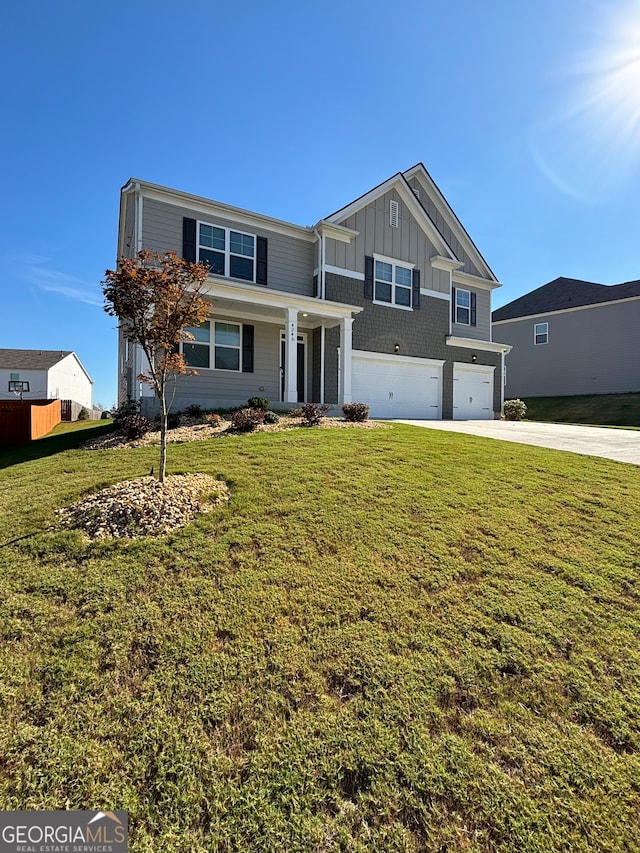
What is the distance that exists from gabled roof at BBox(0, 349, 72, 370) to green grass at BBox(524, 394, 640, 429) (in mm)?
34688

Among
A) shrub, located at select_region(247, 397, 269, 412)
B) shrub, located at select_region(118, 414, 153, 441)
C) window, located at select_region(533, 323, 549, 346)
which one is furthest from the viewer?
window, located at select_region(533, 323, 549, 346)

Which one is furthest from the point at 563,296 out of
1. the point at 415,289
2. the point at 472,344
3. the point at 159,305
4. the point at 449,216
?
the point at 159,305

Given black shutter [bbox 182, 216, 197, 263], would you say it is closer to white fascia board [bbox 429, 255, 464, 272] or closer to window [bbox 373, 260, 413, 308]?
window [bbox 373, 260, 413, 308]

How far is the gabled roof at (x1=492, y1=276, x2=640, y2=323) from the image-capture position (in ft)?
74.3

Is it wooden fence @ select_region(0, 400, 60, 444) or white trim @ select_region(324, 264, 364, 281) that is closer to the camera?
wooden fence @ select_region(0, 400, 60, 444)

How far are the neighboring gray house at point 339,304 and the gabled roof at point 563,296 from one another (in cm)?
862

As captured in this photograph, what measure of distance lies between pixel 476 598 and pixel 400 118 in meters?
13.2

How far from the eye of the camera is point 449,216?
59.8 ft

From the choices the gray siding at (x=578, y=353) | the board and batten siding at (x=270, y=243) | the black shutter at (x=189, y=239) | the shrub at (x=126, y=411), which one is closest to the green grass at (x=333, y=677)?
the shrub at (x=126, y=411)

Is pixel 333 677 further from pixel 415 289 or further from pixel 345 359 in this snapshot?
pixel 415 289

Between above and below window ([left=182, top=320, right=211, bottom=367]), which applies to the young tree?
below

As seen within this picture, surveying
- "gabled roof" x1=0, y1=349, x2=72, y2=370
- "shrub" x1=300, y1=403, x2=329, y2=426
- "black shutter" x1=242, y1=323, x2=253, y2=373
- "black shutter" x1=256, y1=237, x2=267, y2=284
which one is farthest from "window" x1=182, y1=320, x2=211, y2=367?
"gabled roof" x1=0, y1=349, x2=72, y2=370

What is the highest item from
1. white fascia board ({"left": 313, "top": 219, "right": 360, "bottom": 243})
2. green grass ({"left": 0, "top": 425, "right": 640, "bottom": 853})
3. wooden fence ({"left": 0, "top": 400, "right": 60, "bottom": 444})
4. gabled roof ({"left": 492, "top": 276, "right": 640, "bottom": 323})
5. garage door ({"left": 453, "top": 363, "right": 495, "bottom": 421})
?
gabled roof ({"left": 492, "top": 276, "right": 640, "bottom": 323})

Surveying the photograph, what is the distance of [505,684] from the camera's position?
246cm
